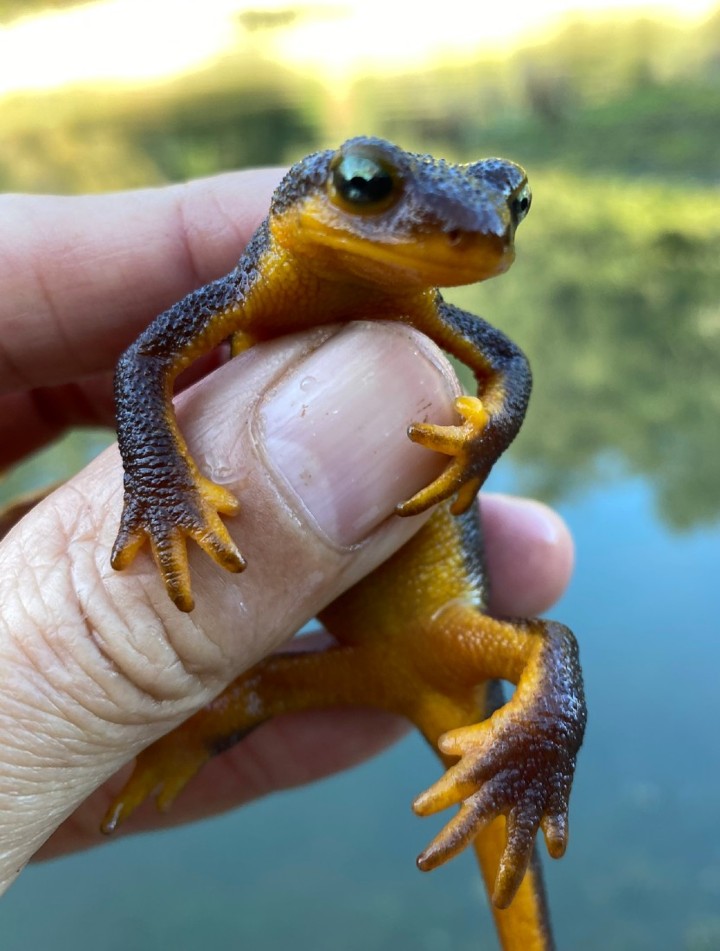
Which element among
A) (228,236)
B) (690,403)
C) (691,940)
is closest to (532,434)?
(690,403)

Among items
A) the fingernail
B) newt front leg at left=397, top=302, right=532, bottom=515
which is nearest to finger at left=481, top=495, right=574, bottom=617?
newt front leg at left=397, top=302, right=532, bottom=515

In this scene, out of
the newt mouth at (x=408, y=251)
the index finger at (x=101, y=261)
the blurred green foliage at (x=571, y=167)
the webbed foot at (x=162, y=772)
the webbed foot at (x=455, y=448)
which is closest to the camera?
the newt mouth at (x=408, y=251)

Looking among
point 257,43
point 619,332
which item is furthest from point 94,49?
point 619,332

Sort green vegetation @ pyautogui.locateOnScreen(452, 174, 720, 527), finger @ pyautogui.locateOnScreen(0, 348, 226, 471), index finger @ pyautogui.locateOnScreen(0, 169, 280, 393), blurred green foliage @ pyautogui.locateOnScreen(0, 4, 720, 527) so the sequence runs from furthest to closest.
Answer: blurred green foliage @ pyautogui.locateOnScreen(0, 4, 720, 527)
green vegetation @ pyautogui.locateOnScreen(452, 174, 720, 527)
finger @ pyautogui.locateOnScreen(0, 348, 226, 471)
index finger @ pyautogui.locateOnScreen(0, 169, 280, 393)

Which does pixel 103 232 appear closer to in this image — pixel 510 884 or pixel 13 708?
pixel 13 708

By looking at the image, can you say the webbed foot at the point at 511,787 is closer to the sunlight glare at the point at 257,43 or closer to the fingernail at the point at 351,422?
the fingernail at the point at 351,422

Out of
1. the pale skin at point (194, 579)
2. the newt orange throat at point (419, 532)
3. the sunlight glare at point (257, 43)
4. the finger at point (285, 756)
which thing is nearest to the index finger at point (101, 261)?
the newt orange throat at point (419, 532)

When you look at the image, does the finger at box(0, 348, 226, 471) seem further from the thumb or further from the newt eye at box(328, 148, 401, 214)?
the newt eye at box(328, 148, 401, 214)
